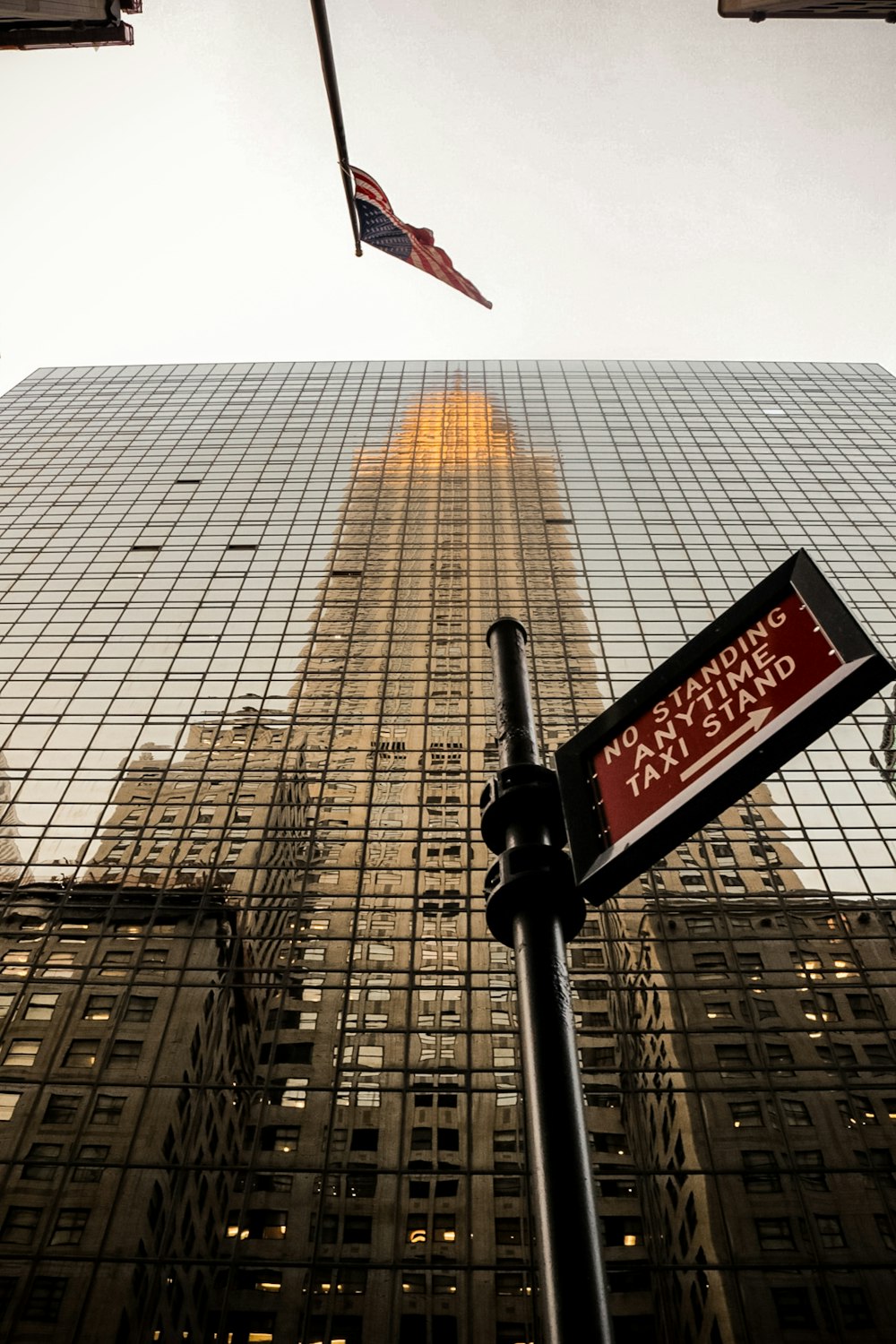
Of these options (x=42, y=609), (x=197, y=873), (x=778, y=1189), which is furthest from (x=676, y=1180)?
(x=42, y=609)

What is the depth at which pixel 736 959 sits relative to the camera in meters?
12.0

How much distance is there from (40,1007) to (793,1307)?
975 centimetres

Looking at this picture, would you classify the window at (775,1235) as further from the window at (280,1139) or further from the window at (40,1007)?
the window at (40,1007)

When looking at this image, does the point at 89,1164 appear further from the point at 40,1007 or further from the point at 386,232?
the point at 386,232

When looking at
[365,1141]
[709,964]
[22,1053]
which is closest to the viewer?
[365,1141]

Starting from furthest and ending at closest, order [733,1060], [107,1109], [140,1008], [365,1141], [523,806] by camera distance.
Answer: [140,1008] → [733,1060] → [107,1109] → [365,1141] → [523,806]

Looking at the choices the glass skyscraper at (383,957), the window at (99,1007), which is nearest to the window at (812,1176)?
the glass skyscraper at (383,957)

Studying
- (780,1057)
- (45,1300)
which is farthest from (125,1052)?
(780,1057)

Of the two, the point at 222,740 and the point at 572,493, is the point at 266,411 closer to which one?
the point at 572,493

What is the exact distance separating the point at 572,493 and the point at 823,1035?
17.6m

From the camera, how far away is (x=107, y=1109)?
1060 cm

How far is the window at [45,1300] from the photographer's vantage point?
8844 mm

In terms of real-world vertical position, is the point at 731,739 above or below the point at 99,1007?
below

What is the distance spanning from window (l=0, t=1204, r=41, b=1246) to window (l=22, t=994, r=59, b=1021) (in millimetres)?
2346
